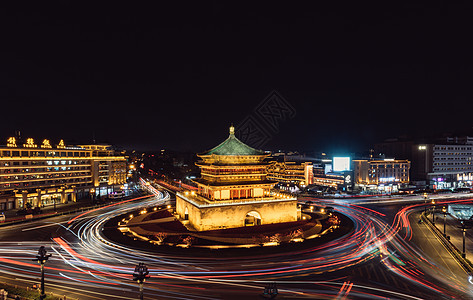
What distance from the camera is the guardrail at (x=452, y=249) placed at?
68.6 feet

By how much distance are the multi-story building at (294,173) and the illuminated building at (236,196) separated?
126ft

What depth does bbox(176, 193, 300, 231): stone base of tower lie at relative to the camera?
31.4 meters

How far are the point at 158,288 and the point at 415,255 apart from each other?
876 inches

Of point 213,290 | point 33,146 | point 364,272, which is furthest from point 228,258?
point 33,146

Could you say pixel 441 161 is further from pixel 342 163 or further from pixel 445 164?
pixel 342 163

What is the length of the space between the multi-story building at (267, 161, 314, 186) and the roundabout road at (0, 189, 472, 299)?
4489cm

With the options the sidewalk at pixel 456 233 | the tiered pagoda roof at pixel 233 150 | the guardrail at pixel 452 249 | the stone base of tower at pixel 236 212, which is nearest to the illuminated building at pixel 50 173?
the stone base of tower at pixel 236 212

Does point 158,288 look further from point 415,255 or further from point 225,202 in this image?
point 415,255

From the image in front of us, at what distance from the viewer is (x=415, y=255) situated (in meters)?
23.8

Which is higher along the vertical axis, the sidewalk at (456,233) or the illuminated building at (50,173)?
the illuminated building at (50,173)

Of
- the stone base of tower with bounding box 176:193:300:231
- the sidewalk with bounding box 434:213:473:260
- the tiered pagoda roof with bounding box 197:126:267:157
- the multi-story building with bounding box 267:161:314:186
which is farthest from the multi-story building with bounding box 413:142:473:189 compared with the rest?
the tiered pagoda roof with bounding box 197:126:267:157

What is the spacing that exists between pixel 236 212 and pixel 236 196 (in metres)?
2.66

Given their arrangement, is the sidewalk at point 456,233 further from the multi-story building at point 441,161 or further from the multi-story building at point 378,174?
the multi-story building at point 441,161

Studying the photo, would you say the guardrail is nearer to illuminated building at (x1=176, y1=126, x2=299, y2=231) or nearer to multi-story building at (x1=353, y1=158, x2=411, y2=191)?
illuminated building at (x1=176, y1=126, x2=299, y2=231)
